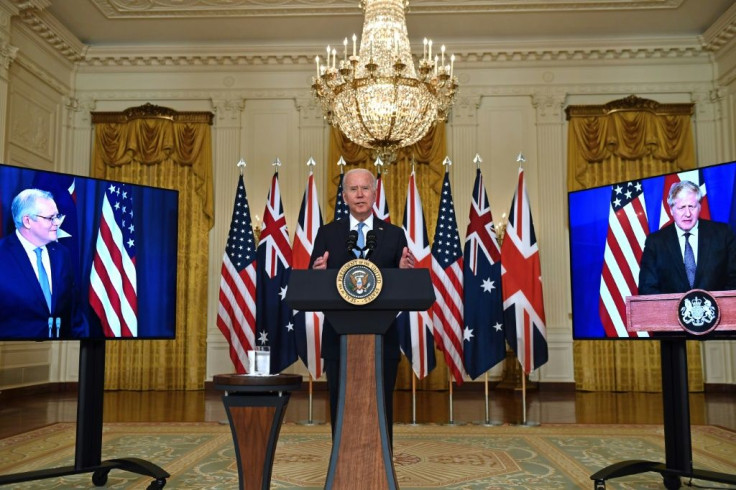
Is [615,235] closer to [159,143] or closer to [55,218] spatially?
[55,218]

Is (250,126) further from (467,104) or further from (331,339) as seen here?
(331,339)

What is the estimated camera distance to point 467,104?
10414mm

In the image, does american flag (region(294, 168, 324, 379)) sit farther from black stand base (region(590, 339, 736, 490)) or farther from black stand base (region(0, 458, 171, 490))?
black stand base (region(590, 339, 736, 490))

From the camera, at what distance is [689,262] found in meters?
3.42

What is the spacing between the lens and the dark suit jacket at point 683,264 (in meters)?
3.29

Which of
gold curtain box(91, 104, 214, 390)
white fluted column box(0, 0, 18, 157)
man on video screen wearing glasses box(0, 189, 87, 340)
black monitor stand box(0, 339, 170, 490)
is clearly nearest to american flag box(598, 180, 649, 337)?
black monitor stand box(0, 339, 170, 490)

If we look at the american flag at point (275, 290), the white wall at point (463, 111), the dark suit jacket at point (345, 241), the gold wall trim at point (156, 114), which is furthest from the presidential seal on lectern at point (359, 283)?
the gold wall trim at point (156, 114)

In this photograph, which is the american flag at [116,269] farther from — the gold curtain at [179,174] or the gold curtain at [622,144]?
the gold curtain at [622,144]

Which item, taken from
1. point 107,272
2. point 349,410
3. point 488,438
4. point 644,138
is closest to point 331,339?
point 349,410

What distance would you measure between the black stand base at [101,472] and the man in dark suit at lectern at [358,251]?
1095 mm

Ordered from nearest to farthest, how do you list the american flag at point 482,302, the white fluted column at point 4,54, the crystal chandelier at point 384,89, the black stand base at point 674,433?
the black stand base at point 674,433, the crystal chandelier at point 384,89, the american flag at point 482,302, the white fluted column at point 4,54

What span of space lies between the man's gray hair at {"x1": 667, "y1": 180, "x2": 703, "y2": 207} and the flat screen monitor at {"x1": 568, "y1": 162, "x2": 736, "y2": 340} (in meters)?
0.02

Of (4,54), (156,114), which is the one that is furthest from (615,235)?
(156,114)

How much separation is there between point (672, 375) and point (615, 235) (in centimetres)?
86
